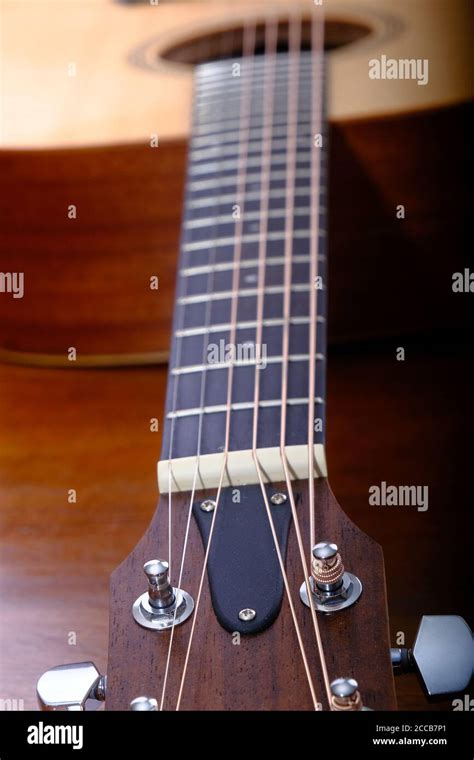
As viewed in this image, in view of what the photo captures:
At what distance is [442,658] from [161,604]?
19 centimetres

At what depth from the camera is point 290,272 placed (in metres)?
1.17

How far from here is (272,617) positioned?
68 cm

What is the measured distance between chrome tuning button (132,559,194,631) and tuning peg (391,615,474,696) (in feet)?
0.46

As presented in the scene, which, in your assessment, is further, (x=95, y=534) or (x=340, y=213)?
(x=340, y=213)

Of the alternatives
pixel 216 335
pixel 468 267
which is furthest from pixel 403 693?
pixel 468 267

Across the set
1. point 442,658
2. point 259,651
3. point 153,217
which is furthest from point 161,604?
point 153,217

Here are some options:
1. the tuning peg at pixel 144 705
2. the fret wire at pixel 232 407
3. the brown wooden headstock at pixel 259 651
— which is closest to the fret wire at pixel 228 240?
the fret wire at pixel 232 407

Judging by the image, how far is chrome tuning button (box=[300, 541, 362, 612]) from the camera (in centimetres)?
67

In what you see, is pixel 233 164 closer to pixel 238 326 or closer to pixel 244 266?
pixel 244 266

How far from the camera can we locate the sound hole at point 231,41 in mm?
1717

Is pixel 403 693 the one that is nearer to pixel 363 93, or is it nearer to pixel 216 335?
pixel 216 335

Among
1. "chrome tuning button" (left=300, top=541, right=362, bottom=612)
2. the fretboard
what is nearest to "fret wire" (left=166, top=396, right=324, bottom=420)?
the fretboard

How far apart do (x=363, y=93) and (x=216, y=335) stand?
515 millimetres
